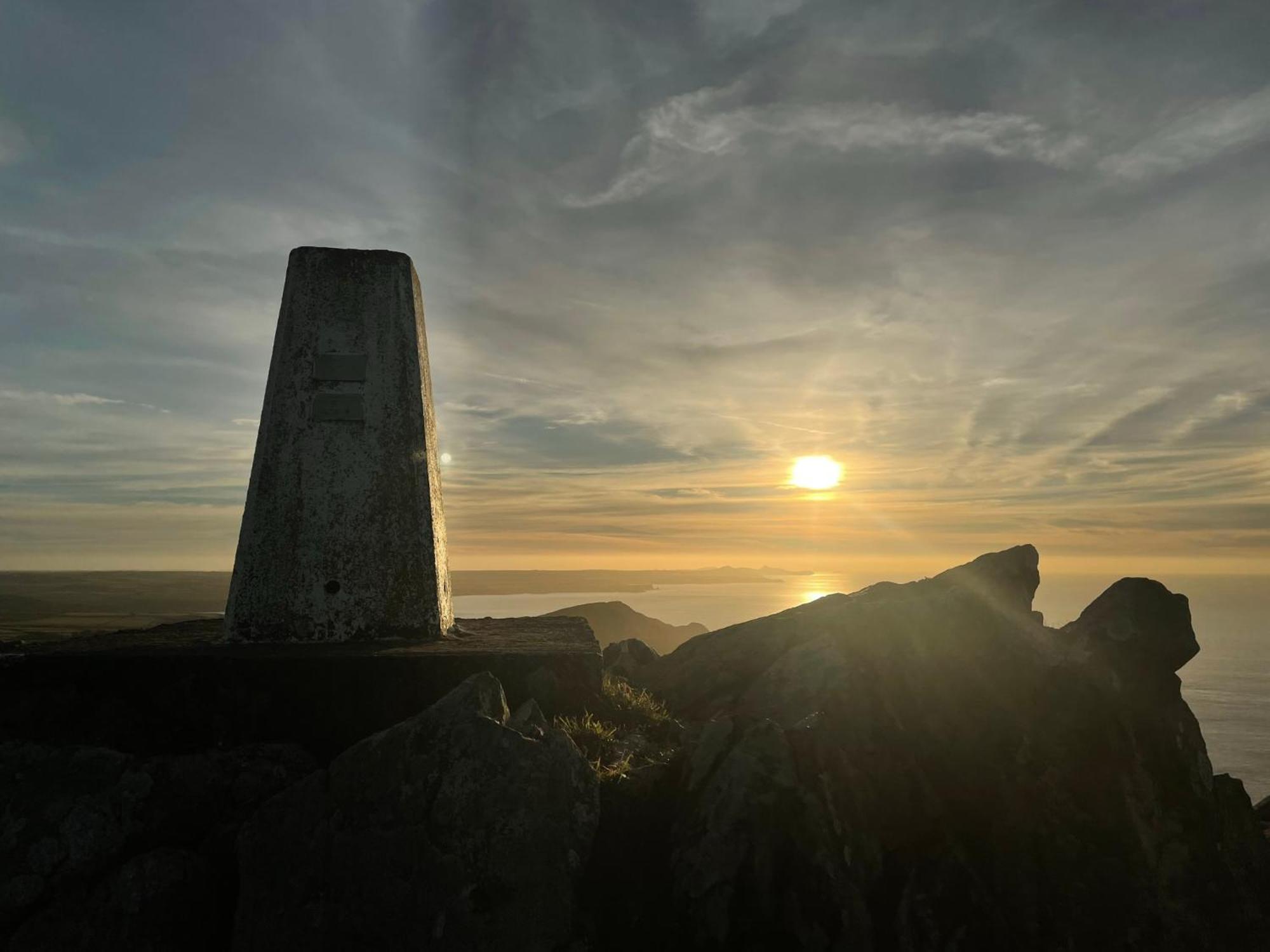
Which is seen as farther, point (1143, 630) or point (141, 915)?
point (1143, 630)

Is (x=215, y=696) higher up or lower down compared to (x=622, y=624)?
higher up

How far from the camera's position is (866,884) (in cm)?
596

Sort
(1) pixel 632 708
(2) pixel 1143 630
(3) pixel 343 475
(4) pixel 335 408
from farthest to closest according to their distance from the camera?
1. (4) pixel 335 408
2. (3) pixel 343 475
3. (1) pixel 632 708
4. (2) pixel 1143 630

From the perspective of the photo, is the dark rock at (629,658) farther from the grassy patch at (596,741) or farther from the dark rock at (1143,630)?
the dark rock at (1143,630)

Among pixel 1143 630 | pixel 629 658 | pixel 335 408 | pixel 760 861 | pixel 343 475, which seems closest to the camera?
pixel 760 861

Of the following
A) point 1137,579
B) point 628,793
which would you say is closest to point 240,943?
point 628,793

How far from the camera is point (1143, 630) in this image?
8.05m

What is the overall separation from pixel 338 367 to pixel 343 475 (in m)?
1.32

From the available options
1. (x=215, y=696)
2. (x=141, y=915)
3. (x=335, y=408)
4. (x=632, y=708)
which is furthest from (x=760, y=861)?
(x=335, y=408)

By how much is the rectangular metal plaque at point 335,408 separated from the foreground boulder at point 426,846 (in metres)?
4.04

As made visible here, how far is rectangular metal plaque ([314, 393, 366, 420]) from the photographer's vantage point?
28.7 ft

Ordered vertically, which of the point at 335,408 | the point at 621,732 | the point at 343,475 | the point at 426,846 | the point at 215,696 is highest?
the point at 335,408

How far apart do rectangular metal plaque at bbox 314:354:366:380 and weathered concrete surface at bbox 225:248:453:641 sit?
1 cm

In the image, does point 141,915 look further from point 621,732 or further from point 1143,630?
point 1143,630
